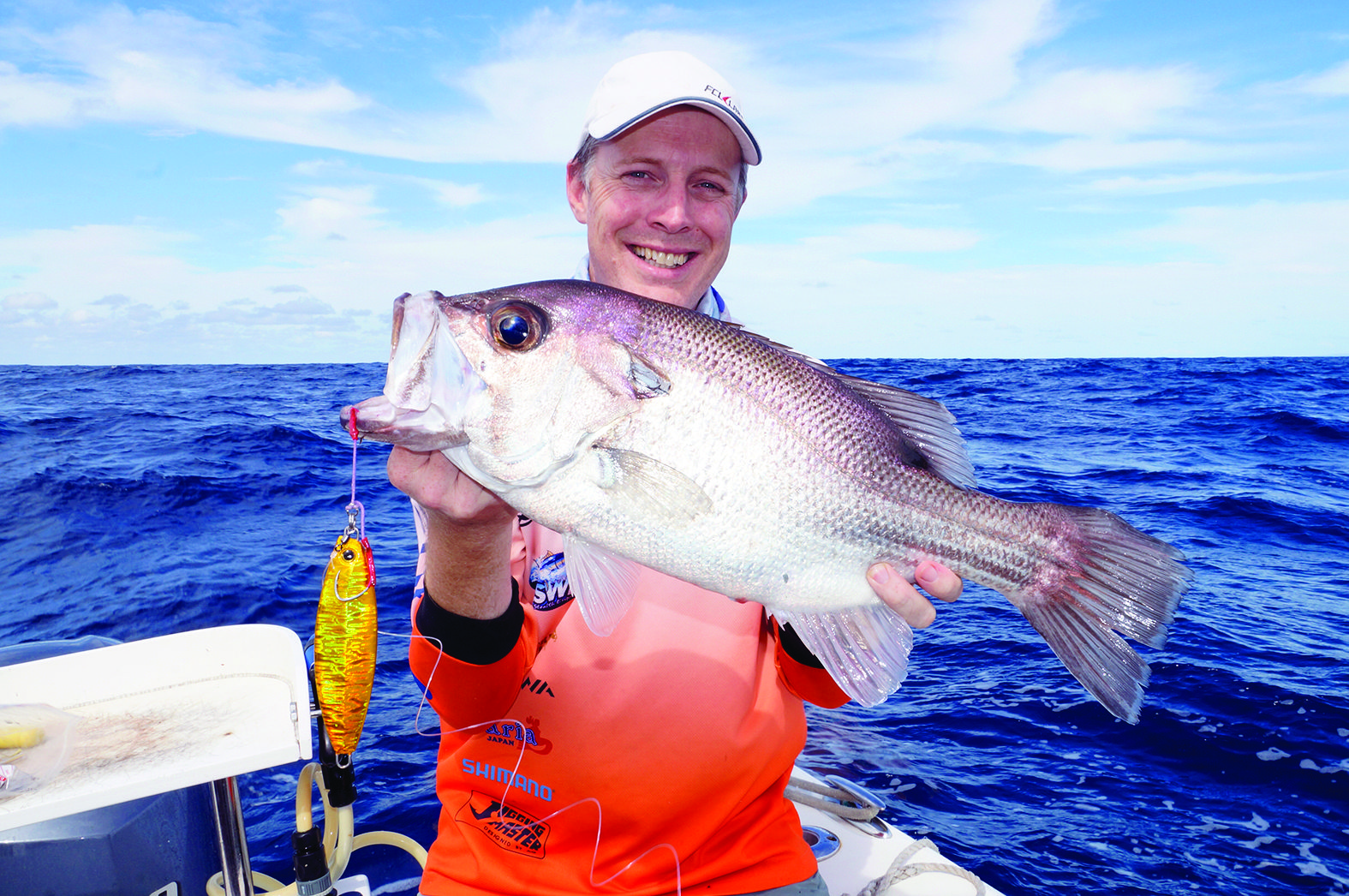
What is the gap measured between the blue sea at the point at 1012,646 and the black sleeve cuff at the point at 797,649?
273 cm

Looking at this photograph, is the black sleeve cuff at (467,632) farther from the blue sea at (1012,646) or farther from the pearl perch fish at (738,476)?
the blue sea at (1012,646)

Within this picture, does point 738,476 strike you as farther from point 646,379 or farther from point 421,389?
point 421,389

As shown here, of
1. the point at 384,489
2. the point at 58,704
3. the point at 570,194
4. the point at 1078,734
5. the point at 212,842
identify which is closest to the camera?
the point at 58,704

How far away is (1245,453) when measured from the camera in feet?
52.2

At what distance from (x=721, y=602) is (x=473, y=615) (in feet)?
2.93

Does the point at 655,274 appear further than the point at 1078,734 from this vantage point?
No

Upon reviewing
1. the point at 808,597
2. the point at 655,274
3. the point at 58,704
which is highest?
the point at 655,274

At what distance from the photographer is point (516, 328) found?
207cm

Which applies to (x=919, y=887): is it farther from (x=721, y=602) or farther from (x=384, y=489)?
(x=384, y=489)

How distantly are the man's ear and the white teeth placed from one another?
0.36m

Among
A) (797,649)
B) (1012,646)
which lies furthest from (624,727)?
(1012,646)

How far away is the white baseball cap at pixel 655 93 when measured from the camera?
2.86 meters

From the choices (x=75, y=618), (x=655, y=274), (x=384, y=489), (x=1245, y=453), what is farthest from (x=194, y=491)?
(x=1245, y=453)

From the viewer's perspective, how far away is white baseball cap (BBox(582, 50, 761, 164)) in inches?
113
